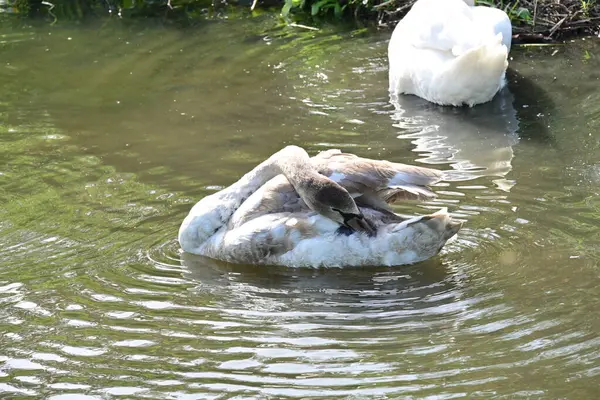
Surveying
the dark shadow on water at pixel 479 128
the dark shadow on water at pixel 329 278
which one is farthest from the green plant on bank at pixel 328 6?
the dark shadow on water at pixel 329 278

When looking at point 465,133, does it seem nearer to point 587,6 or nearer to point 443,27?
point 443,27

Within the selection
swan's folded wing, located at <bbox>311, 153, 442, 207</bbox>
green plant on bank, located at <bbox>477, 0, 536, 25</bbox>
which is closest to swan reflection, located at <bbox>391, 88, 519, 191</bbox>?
swan's folded wing, located at <bbox>311, 153, 442, 207</bbox>

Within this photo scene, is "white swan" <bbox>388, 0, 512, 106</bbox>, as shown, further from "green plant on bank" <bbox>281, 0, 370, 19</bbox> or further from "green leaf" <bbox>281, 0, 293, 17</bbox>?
"green leaf" <bbox>281, 0, 293, 17</bbox>

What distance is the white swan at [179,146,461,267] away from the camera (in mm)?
5938

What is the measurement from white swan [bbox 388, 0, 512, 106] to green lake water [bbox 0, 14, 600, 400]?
22 centimetres

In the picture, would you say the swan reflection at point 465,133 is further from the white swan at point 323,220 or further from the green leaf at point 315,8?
the green leaf at point 315,8

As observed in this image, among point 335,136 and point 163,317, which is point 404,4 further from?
point 163,317

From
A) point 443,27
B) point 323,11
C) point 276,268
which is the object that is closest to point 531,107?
point 443,27

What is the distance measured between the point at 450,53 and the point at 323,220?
11.9 feet

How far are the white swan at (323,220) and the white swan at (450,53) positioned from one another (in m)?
2.87

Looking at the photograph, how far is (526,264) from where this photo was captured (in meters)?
5.91

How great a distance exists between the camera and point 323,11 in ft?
42.4

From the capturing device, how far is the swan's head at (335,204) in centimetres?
589

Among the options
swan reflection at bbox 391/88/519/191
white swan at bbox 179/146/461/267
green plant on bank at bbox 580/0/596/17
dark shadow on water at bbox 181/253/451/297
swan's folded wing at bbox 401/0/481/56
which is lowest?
dark shadow on water at bbox 181/253/451/297
